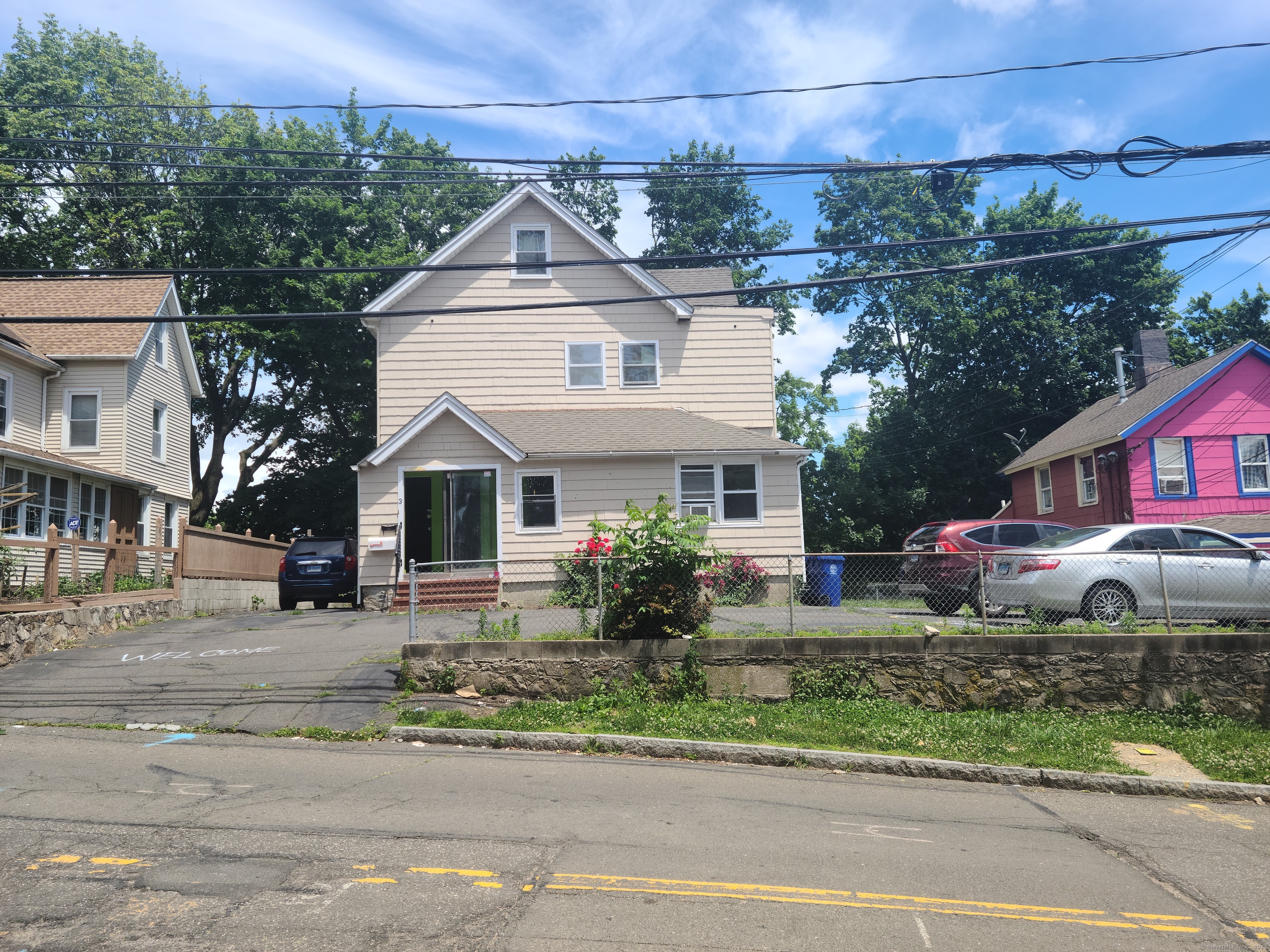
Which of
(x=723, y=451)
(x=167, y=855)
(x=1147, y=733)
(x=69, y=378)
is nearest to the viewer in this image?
(x=167, y=855)

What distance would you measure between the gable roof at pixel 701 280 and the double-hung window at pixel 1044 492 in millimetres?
12601

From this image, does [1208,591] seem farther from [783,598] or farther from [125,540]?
[125,540]

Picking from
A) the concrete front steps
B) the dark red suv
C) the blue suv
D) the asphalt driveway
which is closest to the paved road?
the asphalt driveway

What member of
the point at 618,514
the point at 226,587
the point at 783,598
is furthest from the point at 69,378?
the point at 783,598

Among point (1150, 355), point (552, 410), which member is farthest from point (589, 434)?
point (1150, 355)

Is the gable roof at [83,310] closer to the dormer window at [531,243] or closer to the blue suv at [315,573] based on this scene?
the blue suv at [315,573]

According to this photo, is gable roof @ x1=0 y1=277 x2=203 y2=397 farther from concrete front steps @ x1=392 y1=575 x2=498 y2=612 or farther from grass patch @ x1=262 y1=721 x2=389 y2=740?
grass patch @ x1=262 y1=721 x2=389 y2=740

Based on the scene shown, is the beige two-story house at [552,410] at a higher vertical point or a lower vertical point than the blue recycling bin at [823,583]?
higher

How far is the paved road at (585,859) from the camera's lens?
15.4 ft

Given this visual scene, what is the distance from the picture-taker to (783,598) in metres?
20.3

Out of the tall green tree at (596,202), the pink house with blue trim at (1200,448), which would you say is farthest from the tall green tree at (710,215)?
the pink house with blue trim at (1200,448)

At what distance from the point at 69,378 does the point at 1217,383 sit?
3192cm

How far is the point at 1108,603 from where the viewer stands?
12.0m

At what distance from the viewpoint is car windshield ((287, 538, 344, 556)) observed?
2203cm
